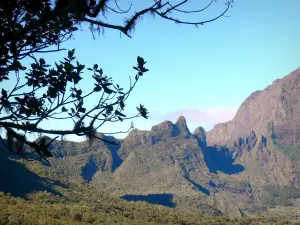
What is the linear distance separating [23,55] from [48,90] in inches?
25.6

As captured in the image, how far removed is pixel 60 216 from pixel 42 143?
3597 centimetres

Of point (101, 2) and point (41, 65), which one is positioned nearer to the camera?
point (101, 2)

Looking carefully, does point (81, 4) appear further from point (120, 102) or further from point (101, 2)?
point (120, 102)

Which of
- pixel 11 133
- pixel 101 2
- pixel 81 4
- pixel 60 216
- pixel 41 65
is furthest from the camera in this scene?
pixel 60 216

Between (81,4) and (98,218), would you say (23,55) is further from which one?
(98,218)

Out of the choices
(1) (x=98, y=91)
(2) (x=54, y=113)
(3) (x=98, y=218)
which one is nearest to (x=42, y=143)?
(2) (x=54, y=113)

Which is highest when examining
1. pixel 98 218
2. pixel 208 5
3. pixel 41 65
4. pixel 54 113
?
pixel 208 5

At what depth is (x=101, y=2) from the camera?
4.90m

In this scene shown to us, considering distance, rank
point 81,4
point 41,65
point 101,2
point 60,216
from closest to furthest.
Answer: point 81,4 < point 101,2 < point 41,65 < point 60,216

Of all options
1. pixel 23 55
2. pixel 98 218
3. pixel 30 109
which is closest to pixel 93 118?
pixel 30 109

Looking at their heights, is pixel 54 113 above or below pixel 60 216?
above

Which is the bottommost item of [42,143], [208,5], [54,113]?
[42,143]

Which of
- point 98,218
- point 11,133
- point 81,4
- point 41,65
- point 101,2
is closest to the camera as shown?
point 81,4

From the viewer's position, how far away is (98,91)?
223 inches
